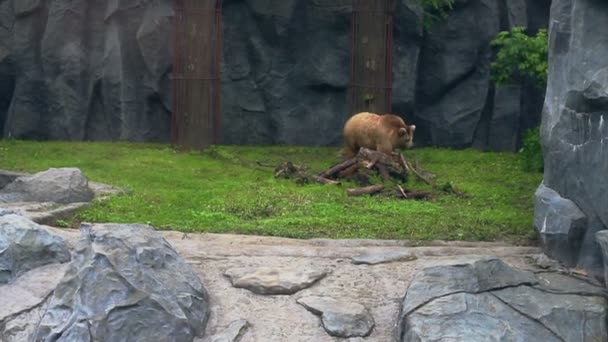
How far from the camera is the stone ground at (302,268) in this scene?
21.4 ft

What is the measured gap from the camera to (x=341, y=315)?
6484mm

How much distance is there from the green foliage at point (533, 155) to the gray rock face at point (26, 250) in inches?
257

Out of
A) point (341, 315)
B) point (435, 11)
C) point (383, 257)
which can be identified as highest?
point (435, 11)

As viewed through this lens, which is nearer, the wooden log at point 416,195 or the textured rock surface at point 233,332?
the textured rock surface at point 233,332

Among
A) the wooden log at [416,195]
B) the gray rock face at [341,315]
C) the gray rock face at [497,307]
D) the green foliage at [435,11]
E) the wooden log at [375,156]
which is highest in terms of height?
the green foliage at [435,11]

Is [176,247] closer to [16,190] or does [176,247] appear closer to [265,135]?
[16,190]

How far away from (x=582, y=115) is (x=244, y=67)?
9.45 meters

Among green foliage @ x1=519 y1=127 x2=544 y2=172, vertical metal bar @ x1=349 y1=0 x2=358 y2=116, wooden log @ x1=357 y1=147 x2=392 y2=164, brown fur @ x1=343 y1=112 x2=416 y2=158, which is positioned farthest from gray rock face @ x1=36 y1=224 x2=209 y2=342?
vertical metal bar @ x1=349 y1=0 x2=358 y2=116

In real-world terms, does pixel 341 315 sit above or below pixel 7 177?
below

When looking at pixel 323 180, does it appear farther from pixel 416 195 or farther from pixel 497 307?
pixel 497 307

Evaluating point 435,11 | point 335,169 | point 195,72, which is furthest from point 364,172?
point 435,11

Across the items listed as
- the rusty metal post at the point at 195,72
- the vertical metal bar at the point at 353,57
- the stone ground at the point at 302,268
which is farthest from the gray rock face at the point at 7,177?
the vertical metal bar at the point at 353,57

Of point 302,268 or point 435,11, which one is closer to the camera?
point 302,268

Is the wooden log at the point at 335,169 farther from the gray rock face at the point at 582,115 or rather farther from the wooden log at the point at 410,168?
the gray rock face at the point at 582,115
